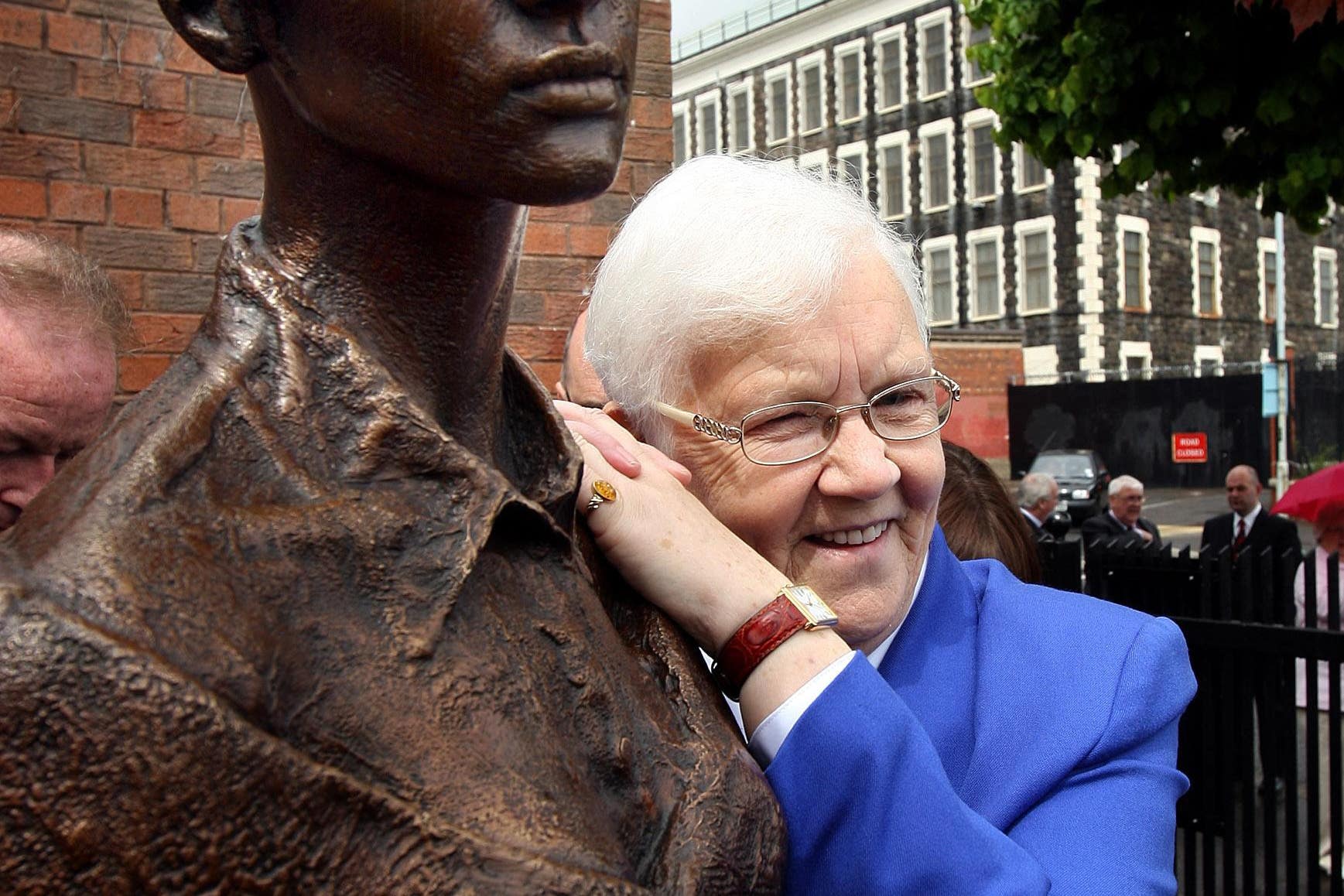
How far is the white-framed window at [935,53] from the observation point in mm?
34219

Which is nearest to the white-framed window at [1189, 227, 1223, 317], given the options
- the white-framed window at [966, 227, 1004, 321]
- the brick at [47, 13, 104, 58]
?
the white-framed window at [966, 227, 1004, 321]

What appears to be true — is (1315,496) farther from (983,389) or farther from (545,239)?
(983,389)

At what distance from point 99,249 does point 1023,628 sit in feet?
9.14

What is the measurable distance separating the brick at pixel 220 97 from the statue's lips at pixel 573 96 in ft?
9.58

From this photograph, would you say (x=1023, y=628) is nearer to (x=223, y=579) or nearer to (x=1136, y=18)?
(x=223, y=579)

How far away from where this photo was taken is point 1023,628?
1736mm

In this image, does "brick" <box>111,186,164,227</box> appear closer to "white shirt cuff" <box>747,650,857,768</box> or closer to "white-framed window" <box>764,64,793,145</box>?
"white shirt cuff" <box>747,650,857,768</box>

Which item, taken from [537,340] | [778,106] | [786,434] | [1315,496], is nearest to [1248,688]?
[1315,496]

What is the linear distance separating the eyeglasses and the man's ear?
138mm

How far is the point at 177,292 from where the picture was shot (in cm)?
358

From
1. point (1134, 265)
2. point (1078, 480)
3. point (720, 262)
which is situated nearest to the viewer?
point (720, 262)

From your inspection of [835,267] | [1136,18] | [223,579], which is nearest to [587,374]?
[835,267]

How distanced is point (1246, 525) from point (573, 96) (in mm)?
8407

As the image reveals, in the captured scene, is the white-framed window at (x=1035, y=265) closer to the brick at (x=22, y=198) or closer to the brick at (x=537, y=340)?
the brick at (x=537, y=340)
